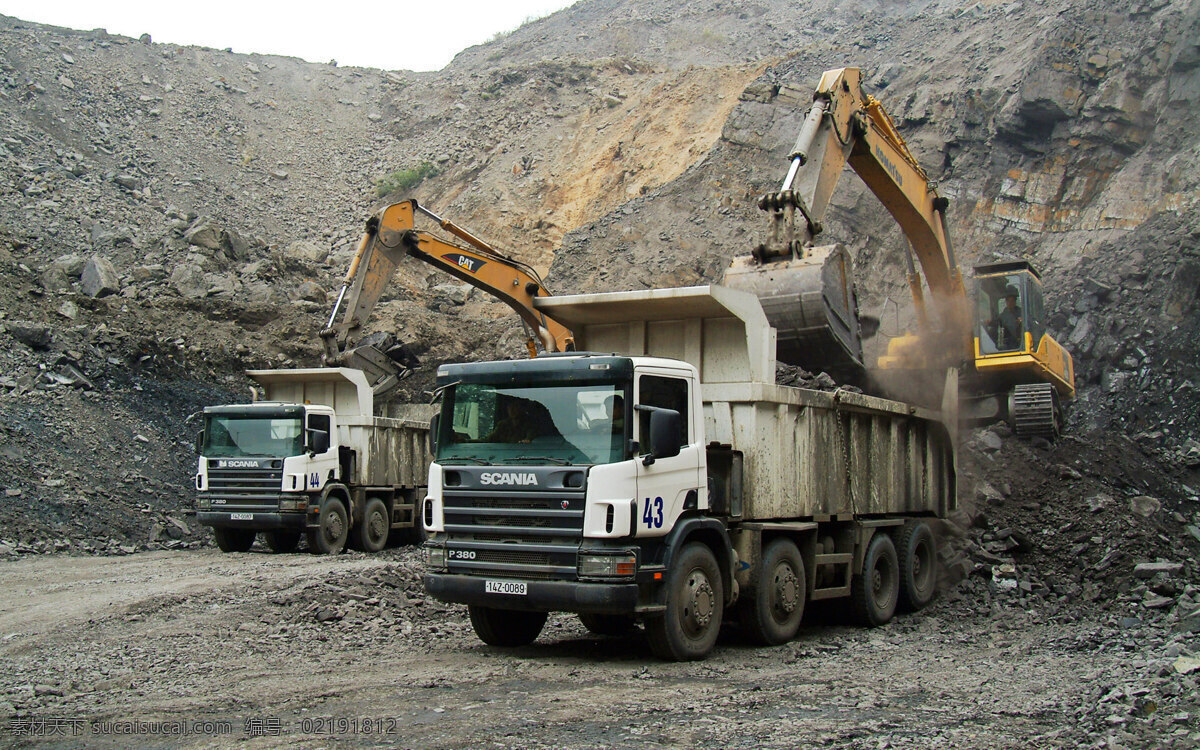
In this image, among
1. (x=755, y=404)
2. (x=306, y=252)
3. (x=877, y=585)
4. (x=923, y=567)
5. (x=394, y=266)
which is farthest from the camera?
(x=306, y=252)

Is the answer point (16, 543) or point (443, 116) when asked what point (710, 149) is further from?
point (16, 543)

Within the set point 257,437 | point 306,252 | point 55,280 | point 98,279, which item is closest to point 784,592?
point 257,437

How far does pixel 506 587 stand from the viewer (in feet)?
23.9

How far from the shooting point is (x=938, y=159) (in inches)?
1112

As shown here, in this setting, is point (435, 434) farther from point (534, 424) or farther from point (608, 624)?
point (608, 624)

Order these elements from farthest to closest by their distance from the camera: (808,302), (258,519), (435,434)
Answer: (258,519) → (808,302) → (435,434)

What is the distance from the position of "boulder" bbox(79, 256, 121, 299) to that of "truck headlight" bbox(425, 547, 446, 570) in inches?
763

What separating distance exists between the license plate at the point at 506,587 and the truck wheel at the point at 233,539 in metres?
9.20

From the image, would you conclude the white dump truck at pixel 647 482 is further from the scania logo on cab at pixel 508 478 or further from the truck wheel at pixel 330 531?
the truck wheel at pixel 330 531

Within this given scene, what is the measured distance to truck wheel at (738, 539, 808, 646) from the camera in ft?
27.1

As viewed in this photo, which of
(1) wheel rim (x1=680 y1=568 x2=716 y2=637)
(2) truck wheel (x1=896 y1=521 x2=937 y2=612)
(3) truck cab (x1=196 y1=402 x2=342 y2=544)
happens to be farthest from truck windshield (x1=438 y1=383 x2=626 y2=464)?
(3) truck cab (x1=196 y1=402 x2=342 y2=544)

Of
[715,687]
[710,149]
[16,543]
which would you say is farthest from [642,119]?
[715,687]

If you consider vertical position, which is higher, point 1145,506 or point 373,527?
point 1145,506

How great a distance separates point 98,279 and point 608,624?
1981 centimetres
